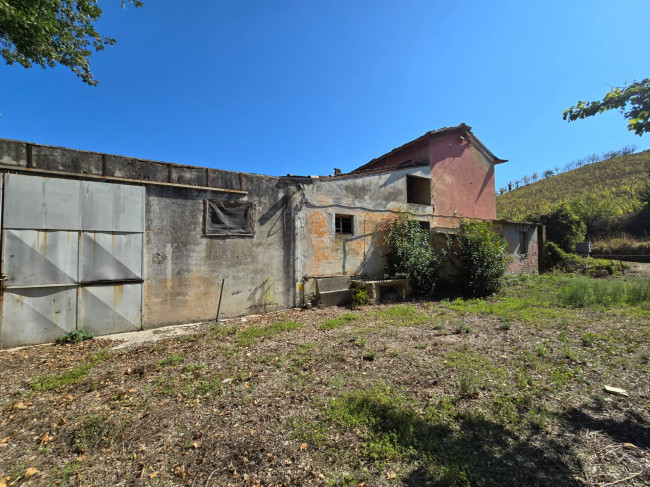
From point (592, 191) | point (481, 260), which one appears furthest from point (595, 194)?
point (481, 260)

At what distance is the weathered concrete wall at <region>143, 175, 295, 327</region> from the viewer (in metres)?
6.91

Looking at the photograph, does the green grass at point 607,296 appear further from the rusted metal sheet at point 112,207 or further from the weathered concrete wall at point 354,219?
the rusted metal sheet at point 112,207

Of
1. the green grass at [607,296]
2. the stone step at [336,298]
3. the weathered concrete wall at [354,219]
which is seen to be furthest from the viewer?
the weathered concrete wall at [354,219]

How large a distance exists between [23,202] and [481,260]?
40.8 ft

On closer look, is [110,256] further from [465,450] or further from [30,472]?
[465,450]

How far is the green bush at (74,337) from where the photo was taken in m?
5.80

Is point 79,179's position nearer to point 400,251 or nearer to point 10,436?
point 10,436

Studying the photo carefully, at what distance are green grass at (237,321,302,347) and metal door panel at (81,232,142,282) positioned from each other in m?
2.95

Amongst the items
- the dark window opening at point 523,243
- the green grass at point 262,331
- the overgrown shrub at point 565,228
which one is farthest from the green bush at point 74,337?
the overgrown shrub at point 565,228

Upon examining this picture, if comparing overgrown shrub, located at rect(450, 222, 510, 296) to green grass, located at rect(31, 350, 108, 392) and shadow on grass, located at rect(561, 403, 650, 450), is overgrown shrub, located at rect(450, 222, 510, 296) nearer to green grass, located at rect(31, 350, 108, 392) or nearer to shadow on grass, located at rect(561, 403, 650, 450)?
shadow on grass, located at rect(561, 403, 650, 450)

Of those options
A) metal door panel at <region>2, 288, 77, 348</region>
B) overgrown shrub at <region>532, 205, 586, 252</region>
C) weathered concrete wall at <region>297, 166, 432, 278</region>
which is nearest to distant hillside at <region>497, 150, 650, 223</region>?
overgrown shrub at <region>532, 205, 586, 252</region>

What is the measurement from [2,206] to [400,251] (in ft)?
33.3

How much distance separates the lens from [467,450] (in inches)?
104

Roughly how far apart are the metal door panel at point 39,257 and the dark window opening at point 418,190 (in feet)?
36.1
